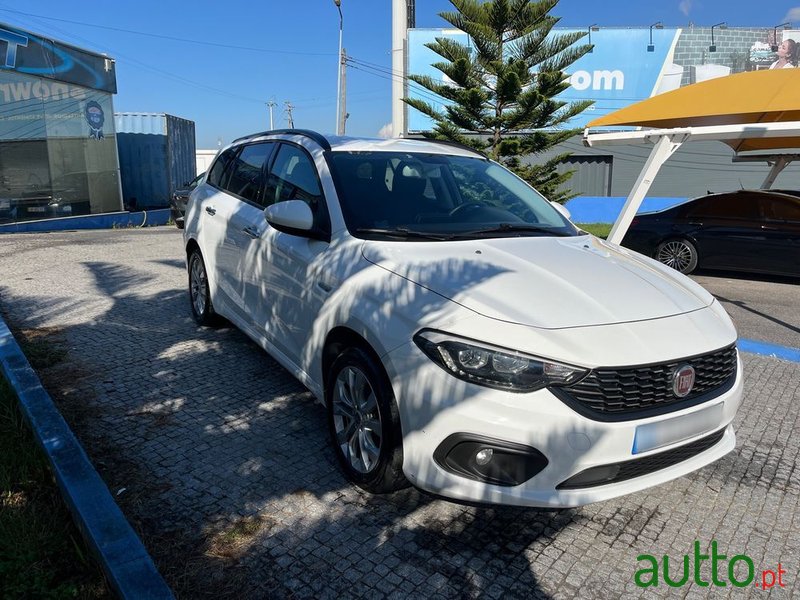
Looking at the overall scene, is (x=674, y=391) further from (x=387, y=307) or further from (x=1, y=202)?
(x=1, y=202)

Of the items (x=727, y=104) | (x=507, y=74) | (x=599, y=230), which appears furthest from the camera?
(x=599, y=230)

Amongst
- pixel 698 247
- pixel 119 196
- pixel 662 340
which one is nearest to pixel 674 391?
pixel 662 340

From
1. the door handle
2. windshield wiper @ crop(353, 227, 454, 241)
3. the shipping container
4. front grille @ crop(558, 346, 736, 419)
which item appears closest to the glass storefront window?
the shipping container

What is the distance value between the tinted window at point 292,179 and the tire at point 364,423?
3.63 feet

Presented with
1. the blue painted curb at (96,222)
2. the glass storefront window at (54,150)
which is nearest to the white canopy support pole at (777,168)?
the blue painted curb at (96,222)

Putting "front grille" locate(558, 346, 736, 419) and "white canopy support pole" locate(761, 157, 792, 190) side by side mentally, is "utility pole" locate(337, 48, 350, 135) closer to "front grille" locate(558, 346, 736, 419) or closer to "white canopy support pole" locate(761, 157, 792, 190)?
"white canopy support pole" locate(761, 157, 792, 190)

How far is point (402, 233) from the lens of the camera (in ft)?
10.9

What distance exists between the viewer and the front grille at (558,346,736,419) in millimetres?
2416

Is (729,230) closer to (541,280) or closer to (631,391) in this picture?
(541,280)

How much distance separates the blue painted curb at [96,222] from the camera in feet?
54.8

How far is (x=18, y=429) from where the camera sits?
3.55 metres

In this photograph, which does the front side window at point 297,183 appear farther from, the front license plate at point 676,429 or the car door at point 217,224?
the front license plate at point 676,429

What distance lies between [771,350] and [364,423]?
4.39m
